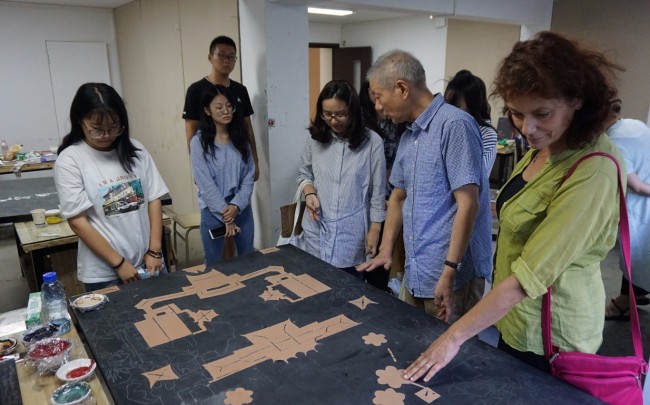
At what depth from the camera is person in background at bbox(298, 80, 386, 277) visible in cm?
199

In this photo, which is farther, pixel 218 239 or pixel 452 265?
pixel 218 239

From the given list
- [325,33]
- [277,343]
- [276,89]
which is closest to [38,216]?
[276,89]

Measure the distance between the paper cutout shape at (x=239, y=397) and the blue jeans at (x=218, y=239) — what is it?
4.68 ft

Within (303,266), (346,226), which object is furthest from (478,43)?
(303,266)

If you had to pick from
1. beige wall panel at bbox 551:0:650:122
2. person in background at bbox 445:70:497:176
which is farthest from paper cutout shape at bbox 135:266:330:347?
beige wall panel at bbox 551:0:650:122

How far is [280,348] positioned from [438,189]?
73cm

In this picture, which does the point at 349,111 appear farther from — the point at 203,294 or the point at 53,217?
the point at 53,217

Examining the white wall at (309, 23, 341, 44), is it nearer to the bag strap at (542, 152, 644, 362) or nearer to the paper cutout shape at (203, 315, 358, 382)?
the paper cutout shape at (203, 315, 358, 382)

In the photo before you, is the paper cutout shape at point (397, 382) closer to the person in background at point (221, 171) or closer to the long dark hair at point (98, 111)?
the long dark hair at point (98, 111)

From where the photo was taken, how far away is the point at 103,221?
171 cm

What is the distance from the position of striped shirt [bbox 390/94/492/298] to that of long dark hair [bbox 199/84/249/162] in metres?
1.12

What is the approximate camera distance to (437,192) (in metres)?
1.51

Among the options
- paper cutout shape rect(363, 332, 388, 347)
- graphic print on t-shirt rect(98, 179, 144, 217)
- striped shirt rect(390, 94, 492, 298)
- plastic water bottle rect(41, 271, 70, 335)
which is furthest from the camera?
graphic print on t-shirt rect(98, 179, 144, 217)

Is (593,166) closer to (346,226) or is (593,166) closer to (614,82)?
(614,82)
